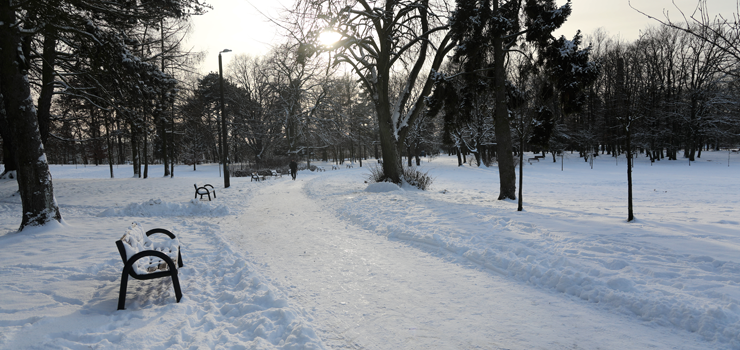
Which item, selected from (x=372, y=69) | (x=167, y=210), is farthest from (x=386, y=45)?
(x=167, y=210)

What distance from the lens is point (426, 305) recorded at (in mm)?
4121

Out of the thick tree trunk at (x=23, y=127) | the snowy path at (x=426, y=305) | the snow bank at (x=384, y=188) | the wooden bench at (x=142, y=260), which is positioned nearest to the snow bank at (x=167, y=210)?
the thick tree trunk at (x=23, y=127)

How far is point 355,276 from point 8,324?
383cm

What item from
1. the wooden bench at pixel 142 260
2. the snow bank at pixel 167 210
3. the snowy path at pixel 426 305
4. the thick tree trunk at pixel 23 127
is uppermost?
the thick tree trunk at pixel 23 127

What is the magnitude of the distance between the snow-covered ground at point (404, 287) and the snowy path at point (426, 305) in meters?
0.02

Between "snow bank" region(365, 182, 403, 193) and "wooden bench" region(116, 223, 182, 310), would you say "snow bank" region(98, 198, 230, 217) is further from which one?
"snow bank" region(365, 182, 403, 193)

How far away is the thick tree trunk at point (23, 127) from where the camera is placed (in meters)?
7.40

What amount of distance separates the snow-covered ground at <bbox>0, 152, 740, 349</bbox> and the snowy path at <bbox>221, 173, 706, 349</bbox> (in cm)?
2

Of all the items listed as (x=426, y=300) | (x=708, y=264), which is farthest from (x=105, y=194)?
(x=708, y=264)

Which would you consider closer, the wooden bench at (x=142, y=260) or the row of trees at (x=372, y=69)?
the wooden bench at (x=142, y=260)

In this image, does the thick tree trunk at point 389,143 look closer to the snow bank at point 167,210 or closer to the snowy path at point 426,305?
the snow bank at point 167,210

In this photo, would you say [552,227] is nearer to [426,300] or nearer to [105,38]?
[426,300]

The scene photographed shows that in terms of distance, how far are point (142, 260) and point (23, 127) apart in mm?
5367

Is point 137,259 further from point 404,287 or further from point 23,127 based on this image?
point 23,127
